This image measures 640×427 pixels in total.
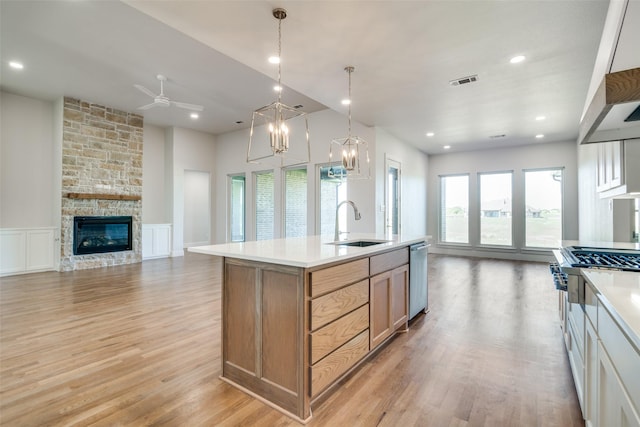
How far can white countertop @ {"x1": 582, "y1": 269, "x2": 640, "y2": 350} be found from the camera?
0.89 m

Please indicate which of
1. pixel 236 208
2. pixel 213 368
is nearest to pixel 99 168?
pixel 236 208

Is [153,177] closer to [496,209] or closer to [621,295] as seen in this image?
[621,295]

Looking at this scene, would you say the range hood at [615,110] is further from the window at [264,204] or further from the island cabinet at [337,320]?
the window at [264,204]

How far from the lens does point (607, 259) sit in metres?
2.00

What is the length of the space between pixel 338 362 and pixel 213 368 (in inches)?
38.9

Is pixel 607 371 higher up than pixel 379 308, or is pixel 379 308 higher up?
pixel 607 371

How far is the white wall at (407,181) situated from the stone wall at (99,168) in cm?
558

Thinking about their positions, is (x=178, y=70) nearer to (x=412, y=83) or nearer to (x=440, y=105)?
(x=412, y=83)

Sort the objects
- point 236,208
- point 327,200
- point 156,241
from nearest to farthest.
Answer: point 327,200 → point 156,241 → point 236,208

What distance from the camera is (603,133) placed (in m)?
1.44

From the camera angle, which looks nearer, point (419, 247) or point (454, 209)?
point (419, 247)

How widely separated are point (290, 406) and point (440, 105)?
4593 mm

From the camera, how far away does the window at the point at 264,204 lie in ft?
25.7

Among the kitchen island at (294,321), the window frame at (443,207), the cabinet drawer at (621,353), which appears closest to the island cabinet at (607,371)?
the cabinet drawer at (621,353)
